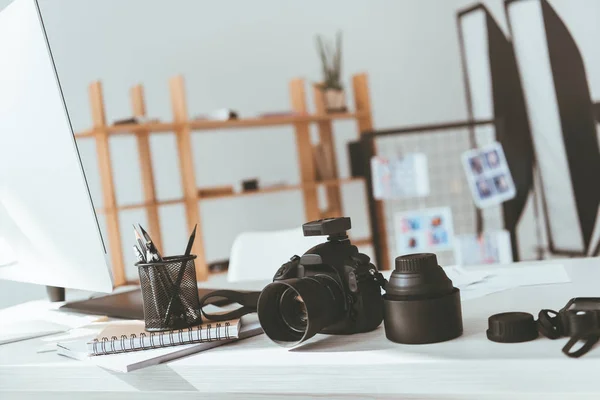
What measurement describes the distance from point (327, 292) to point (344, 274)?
0.03 metres

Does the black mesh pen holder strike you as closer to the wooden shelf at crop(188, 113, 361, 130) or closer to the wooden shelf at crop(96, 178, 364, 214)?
the wooden shelf at crop(96, 178, 364, 214)

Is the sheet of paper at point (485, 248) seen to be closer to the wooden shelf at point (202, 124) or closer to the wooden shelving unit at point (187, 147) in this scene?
the wooden shelving unit at point (187, 147)

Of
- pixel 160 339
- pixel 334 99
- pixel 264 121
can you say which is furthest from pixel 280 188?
pixel 160 339

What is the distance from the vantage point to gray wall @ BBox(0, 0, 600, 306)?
3.57m

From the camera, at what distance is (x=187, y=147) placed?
3.33 metres

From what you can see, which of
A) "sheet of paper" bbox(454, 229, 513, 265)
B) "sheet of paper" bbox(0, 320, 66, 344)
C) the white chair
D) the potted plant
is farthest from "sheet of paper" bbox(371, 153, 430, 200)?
"sheet of paper" bbox(0, 320, 66, 344)

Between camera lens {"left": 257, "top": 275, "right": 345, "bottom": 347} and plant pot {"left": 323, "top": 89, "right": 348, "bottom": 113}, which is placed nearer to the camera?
camera lens {"left": 257, "top": 275, "right": 345, "bottom": 347}

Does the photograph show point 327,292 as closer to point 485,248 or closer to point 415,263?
point 415,263

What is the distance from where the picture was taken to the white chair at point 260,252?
1859 mm

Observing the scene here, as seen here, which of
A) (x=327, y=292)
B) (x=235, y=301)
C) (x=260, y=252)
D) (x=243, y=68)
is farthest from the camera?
(x=243, y=68)

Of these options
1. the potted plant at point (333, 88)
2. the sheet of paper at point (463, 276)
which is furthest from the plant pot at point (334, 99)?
the sheet of paper at point (463, 276)

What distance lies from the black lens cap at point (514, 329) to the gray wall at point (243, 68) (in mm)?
2768

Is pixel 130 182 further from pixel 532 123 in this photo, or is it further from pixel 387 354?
pixel 387 354

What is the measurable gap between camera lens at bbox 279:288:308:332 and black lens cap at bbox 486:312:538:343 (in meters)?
0.23
